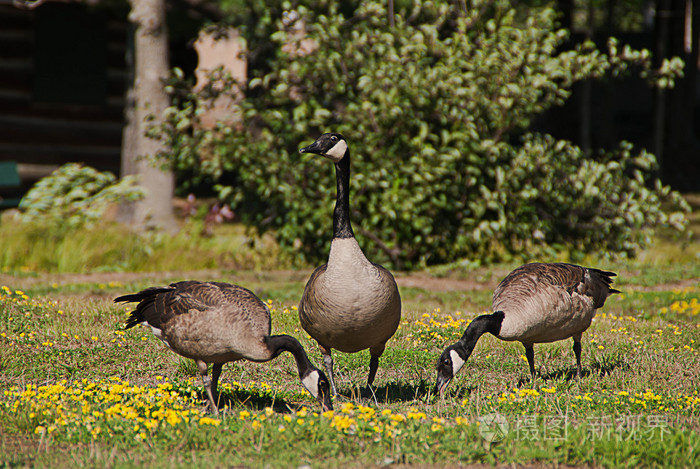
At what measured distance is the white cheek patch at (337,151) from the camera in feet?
18.7

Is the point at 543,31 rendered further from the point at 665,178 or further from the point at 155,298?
the point at 665,178

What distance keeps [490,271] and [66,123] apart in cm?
1291

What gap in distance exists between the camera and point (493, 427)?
461 cm

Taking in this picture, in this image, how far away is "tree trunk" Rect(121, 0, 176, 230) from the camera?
46.2ft

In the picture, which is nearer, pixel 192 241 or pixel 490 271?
pixel 490 271

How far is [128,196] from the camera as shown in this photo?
43.0 feet

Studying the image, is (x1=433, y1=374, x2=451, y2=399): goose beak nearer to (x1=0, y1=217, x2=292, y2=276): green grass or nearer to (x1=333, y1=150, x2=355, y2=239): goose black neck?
(x1=333, y1=150, x2=355, y2=239): goose black neck

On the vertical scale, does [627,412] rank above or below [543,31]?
below

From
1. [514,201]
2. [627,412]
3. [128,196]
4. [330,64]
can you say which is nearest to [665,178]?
[514,201]

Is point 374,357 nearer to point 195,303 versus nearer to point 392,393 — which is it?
point 392,393

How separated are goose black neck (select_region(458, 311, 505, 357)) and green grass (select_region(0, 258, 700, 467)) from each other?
0.43 metres

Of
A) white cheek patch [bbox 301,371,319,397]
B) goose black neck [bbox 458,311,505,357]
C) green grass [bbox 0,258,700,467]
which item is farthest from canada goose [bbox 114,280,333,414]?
goose black neck [bbox 458,311,505,357]

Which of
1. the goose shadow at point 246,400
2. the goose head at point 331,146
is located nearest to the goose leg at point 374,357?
the goose shadow at point 246,400

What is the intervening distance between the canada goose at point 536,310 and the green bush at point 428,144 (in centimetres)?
500
